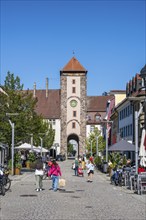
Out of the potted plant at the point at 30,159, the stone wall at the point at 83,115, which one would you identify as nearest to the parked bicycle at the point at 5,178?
the potted plant at the point at 30,159

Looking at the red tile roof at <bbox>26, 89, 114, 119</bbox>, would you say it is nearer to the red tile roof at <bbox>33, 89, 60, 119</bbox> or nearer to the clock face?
the red tile roof at <bbox>33, 89, 60, 119</bbox>

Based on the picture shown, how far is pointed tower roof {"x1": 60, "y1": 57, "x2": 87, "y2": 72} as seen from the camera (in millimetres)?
113375

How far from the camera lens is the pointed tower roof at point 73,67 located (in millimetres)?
113375

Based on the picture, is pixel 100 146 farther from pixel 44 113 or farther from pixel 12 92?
pixel 12 92

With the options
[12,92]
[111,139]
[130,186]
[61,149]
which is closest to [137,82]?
[12,92]

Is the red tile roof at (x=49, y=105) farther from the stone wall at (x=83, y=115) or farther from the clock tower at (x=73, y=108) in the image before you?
the stone wall at (x=83, y=115)

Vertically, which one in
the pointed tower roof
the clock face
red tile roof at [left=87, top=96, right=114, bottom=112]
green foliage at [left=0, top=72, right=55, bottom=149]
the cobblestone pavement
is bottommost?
the cobblestone pavement

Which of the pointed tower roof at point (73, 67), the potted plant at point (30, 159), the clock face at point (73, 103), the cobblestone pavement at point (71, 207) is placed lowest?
the cobblestone pavement at point (71, 207)

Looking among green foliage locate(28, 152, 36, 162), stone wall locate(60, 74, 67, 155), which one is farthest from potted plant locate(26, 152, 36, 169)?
stone wall locate(60, 74, 67, 155)

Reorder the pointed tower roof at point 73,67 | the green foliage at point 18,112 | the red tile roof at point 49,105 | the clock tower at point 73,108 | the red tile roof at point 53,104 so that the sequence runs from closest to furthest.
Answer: the green foliage at point 18,112, the clock tower at point 73,108, the pointed tower roof at point 73,67, the red tile roof at point 49,105, the red tile roof at point 53,104

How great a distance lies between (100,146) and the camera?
291 feet

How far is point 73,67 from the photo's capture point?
11438 centimetres

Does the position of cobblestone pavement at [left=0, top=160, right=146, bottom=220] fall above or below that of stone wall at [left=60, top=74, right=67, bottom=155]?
below

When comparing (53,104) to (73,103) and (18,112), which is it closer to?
(73,103)
